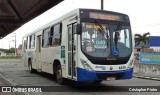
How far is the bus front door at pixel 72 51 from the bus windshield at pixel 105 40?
21.6 inches

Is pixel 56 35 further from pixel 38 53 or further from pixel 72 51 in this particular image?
pixel 38 53

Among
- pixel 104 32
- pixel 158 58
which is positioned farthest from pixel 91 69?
pixel 158 58

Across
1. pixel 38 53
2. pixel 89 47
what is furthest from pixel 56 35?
pixel 38 53

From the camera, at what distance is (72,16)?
12.2 metres

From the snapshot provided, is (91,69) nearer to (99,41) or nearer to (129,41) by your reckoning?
(99,41)

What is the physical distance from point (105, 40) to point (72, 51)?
1.30 meters

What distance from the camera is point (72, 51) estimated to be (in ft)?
39.1

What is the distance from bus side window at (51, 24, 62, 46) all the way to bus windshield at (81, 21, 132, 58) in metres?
2.58

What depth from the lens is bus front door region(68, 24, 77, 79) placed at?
38.3 ft

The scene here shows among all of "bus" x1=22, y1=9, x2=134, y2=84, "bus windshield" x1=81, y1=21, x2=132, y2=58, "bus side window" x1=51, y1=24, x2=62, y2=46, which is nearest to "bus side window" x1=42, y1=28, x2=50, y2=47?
"bus side window" x1=51, y1=24, x2=62, y2=46

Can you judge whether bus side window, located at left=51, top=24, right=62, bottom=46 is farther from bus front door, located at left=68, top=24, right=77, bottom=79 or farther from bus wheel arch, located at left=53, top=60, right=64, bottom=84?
bus front door, located at left=68, top=24, right=77, bottom=79

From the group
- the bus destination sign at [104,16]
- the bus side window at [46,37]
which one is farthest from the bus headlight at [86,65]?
the bus side window at [46,37]

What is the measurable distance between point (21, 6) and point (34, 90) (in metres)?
5.75

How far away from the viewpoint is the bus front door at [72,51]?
11680 mm
